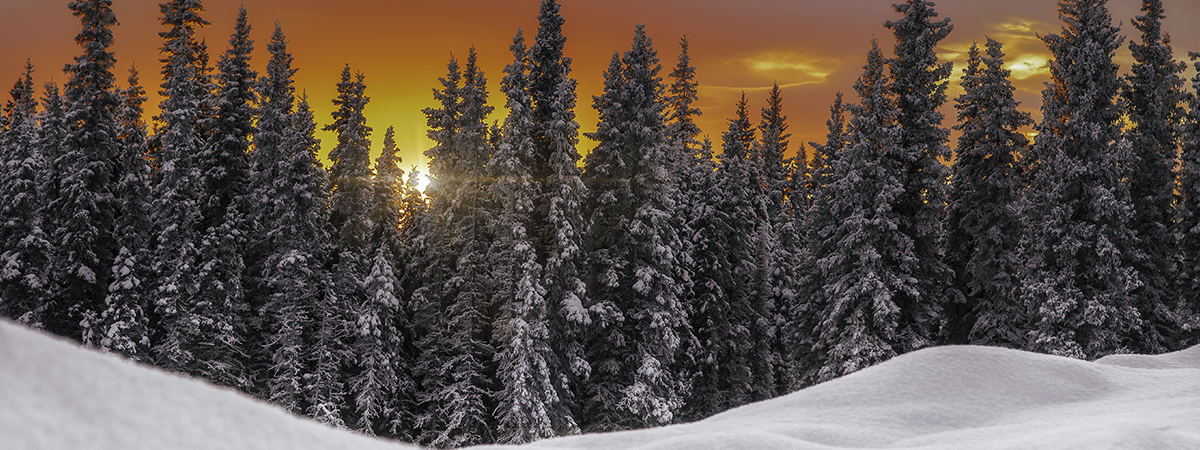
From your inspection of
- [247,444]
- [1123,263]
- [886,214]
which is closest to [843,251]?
[886,214]

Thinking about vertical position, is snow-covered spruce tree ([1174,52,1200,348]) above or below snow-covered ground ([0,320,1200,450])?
above

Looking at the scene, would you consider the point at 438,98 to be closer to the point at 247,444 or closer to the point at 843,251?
the point at 843,251

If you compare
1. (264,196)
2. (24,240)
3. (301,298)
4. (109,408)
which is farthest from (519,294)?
(109,408)

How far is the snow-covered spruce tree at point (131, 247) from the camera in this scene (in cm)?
2716

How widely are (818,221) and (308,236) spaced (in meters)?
21.6

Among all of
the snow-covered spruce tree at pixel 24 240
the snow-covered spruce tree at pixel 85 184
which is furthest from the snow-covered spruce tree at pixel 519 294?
the snow-covered spruce tree at pixel 24 240

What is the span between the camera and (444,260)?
31.5 m

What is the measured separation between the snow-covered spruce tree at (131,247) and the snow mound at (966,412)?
89.9ft

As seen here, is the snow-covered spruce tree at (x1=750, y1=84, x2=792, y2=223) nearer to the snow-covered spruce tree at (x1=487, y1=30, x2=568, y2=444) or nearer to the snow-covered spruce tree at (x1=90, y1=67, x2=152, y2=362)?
the snow-covered spruce tree at (x1=487, y1=30, x2=568, y2=444)

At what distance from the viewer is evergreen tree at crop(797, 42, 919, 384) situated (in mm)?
26969

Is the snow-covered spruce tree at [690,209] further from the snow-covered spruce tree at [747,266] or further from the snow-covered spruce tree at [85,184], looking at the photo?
the snow-covered spruce tree at [85,184]

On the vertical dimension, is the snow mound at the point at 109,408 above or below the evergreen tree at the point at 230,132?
below

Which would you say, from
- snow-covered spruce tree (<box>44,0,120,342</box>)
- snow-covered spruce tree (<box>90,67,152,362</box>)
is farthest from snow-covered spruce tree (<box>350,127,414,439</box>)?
snow-covered spruce tree (<box>44,0,120,342</box>)

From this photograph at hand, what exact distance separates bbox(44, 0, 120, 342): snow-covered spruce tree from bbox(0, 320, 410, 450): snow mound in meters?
30.8
